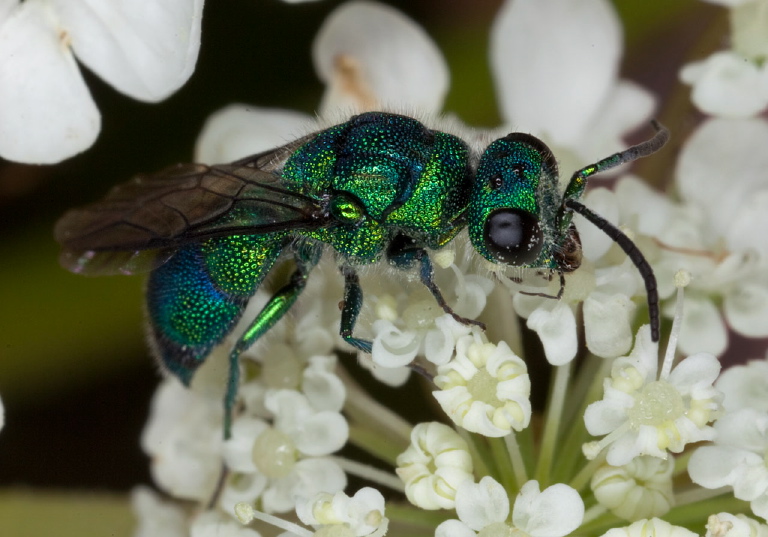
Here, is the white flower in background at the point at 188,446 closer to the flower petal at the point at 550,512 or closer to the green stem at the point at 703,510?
the flower petal at the point at 550,512

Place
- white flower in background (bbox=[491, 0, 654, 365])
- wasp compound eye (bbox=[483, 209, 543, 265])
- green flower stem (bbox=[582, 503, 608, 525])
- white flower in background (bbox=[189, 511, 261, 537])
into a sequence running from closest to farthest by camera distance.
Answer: wasp compound eye (bbox=[483, 209, 543, 265]) → green flower stem (bbox=[582, 503, 608, 525]) → white flower in background (bbox=[189, 511, 261, 537]) → white flower in background (bbox=[491, 0, 654, 365])

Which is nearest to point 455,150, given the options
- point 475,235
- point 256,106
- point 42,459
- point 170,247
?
point 475,235

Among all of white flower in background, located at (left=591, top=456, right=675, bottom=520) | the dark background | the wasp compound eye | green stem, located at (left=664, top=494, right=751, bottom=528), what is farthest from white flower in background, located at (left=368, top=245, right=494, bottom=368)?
the dark background

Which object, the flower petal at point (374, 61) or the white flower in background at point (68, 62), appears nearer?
the white flower in background at point (68, 62)

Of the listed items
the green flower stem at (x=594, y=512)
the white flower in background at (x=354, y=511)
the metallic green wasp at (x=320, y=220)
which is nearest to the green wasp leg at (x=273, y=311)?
the metallic green wasp at (x=320, y=220)

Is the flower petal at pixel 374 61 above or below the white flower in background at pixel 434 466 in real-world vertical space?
above

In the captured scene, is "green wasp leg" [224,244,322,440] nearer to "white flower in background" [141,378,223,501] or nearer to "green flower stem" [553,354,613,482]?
"white flower in background" [141,378,223,501]
